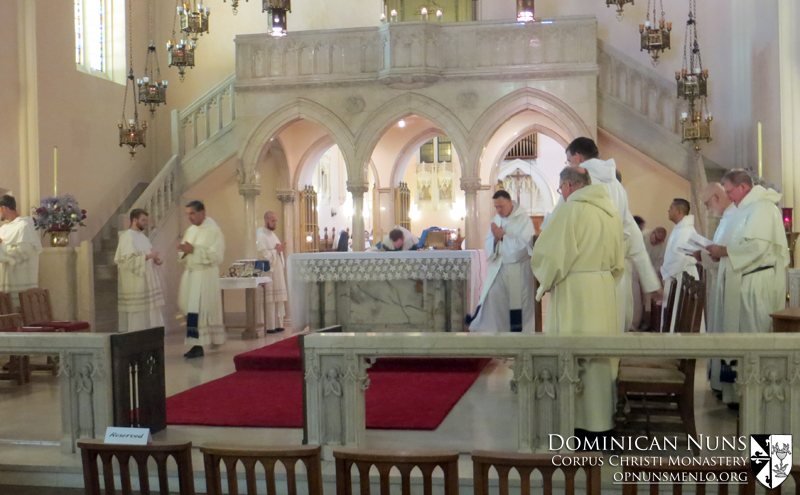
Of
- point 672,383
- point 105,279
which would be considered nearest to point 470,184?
point 105,279

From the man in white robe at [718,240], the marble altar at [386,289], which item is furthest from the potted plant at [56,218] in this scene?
the man in white robe at [718,240]

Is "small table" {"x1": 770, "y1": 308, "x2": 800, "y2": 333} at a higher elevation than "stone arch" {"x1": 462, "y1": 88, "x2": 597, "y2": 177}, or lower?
lower

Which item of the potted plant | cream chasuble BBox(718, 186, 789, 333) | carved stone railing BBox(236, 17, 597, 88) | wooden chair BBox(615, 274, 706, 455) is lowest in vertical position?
wooden chair BBox(615, 274, 706, 455)

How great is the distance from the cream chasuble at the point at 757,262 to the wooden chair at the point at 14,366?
645cm

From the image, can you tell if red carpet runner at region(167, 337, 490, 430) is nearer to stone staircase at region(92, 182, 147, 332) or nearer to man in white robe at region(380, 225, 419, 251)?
man in white robe at region(380, 225, 419, 251)

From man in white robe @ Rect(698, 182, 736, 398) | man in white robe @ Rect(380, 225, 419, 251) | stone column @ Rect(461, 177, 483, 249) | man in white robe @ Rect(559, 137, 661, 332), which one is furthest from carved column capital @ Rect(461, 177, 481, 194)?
man in white robe @ Rect(559, 137, 661, 332)

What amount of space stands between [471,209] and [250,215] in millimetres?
3981

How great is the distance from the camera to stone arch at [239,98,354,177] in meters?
13.8

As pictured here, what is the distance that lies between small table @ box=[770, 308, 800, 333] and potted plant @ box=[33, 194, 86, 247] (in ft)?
28.6

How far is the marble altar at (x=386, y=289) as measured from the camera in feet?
30.0

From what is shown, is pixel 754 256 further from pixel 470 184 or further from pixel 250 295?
pixel 470 184

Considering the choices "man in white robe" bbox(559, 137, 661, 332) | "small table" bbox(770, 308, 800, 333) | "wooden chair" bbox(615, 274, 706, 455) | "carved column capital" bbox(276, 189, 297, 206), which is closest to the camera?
"wooden chair" bbox(615, 274, 706, 455)

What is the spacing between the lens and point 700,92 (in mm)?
11125

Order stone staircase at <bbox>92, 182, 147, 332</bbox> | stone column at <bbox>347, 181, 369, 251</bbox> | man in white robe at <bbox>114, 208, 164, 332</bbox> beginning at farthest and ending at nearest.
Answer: stone column at <bbox>347, 181, 369, 251</bbox> → stone staircase at <bbox>92, 182, 147, 332</bbox> → man in white robe at <bbox>114, 208, 164, 332</bbox>
